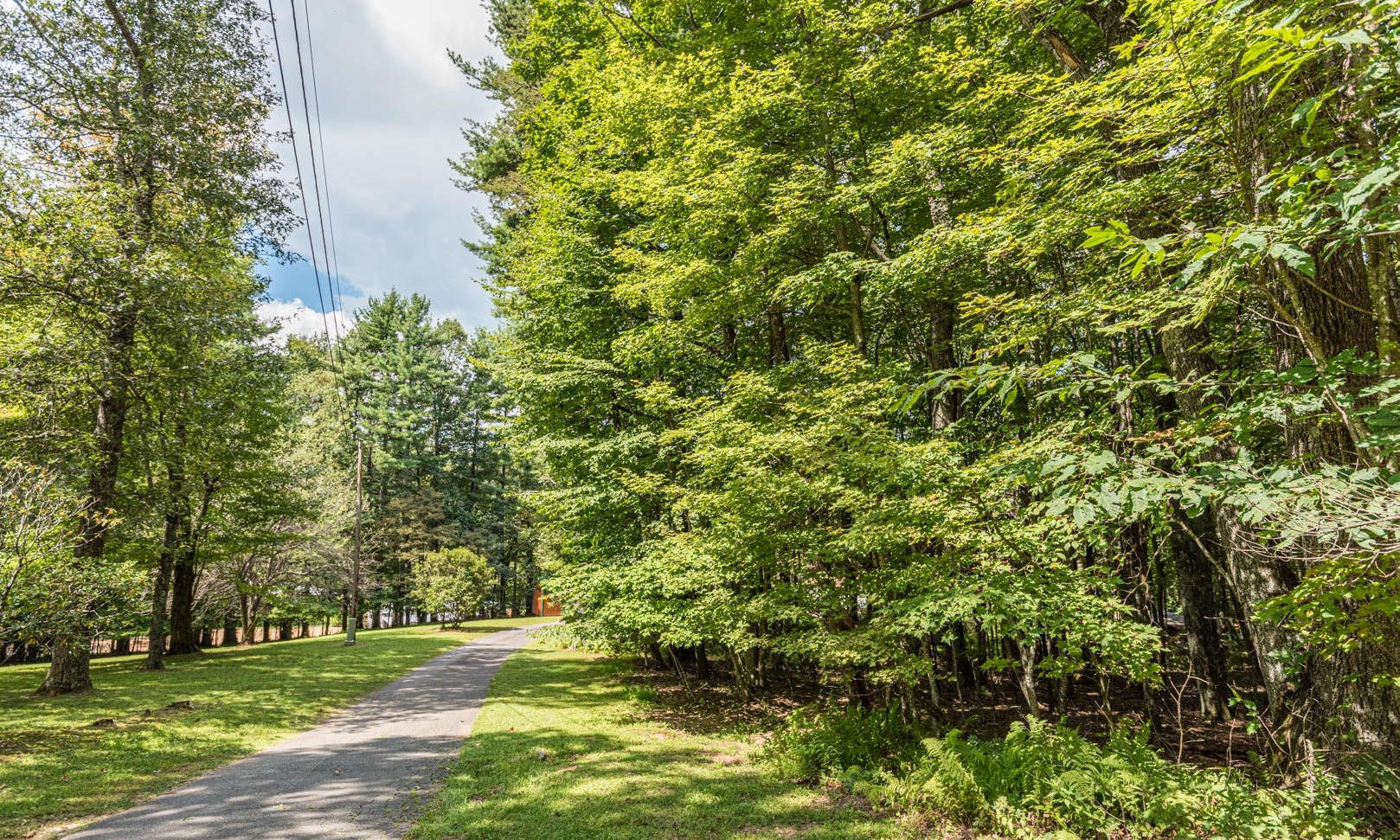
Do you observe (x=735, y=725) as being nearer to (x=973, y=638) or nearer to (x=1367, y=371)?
(x=973, y=638)

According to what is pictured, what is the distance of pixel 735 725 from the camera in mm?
9055

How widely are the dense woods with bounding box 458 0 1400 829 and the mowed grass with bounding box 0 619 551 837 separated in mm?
4853

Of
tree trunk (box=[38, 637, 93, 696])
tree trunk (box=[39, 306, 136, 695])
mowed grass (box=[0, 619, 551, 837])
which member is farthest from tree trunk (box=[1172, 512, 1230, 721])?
tree trunk (box=[38, 637, 93, 696])

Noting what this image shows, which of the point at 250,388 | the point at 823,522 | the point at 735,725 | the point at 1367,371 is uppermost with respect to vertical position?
the point at 250,388

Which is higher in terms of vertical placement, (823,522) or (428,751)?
(823,522)

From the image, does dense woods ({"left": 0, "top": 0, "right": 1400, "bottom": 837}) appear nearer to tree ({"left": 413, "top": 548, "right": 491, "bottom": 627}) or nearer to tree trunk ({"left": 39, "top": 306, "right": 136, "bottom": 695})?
tree trunk ({"left": 39, "top": 306, "right": 136, "bottom": 695})

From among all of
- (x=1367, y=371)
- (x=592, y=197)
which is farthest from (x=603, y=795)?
(x=592, y=197)

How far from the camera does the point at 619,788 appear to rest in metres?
5.98

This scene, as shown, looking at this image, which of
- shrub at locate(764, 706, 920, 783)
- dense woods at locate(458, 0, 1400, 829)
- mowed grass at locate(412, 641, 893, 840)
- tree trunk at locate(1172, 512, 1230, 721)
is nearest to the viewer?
dense woods at locate(458, 0, 1400, 829)

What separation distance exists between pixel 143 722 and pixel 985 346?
44.1 feet

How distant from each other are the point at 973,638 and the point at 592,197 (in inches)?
443

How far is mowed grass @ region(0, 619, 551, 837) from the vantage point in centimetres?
567

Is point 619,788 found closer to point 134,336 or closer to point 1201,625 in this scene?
point 1201,625

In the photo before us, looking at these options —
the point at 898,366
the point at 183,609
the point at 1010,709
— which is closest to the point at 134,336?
the point at 183,609
